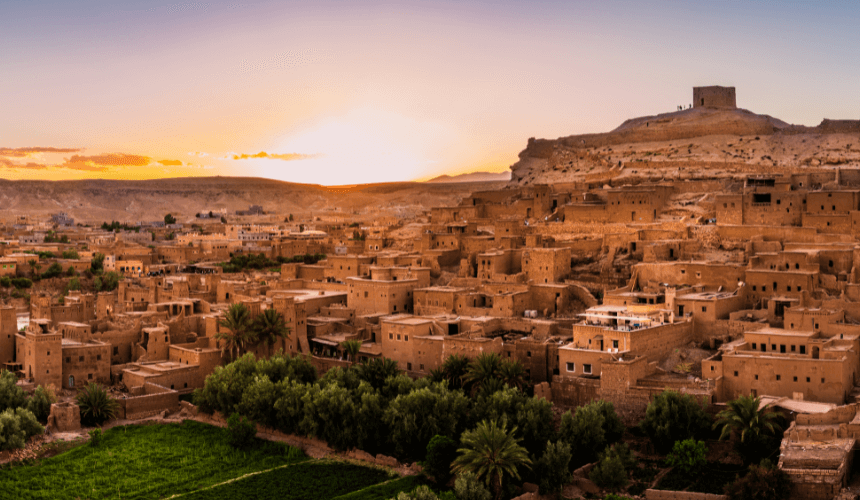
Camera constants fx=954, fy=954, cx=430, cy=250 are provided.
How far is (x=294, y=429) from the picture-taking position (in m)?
27.5

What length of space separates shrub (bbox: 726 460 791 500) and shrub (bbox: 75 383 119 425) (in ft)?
58.0

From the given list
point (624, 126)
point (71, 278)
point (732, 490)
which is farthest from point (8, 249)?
point (732, 490)

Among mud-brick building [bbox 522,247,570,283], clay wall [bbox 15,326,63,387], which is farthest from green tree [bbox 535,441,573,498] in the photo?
clay wall [bbox 15,326,63,387]

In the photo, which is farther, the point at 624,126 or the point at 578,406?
the point at 624,126

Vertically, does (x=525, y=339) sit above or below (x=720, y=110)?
below

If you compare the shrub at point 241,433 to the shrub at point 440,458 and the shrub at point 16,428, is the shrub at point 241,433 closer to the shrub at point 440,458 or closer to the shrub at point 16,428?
the shrub at point 16,428

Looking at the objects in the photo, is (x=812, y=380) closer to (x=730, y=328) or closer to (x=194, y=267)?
(x=730, y=328)

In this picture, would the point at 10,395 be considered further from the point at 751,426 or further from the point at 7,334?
the point at 751,426

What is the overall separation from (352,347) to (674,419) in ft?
36.1

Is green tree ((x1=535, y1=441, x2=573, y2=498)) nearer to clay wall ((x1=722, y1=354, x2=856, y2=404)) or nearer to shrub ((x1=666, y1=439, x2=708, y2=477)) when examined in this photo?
shrub ((x1=666, y1=439, x2=708, y2=477))

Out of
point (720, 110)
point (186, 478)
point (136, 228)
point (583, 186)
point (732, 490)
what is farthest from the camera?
point (136, 228)

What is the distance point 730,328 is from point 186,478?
15391mm

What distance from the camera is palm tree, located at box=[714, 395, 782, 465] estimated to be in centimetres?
2167

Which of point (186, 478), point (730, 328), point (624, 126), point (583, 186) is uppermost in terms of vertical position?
point (624, 126)
